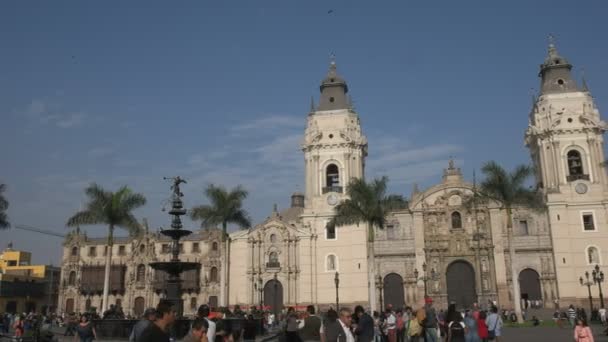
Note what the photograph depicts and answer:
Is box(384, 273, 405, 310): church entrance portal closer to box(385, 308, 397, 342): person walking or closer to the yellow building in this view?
box(385, 308, 397, 342): person walking

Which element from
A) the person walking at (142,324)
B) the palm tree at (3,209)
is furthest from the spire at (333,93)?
the person walking at (142,324)

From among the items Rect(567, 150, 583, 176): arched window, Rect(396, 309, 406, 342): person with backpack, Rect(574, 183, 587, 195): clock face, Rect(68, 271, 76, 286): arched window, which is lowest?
Rect(396, 309, 406, 342): person with backpack

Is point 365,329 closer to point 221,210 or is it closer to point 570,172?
point 221,210

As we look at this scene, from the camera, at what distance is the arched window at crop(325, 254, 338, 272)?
5494cm

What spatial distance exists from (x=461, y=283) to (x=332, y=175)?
53.9 ft

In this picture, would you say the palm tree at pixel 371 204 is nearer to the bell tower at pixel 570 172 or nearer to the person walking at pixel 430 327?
the bell tower at pixel 570 172

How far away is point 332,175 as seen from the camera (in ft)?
192

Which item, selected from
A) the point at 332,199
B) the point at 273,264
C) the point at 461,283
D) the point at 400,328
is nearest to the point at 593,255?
the point at 461,283

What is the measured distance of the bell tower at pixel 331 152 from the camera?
2244 inches

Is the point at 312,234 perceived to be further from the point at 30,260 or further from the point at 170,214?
the point at 30,260

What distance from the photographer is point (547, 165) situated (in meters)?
54.2

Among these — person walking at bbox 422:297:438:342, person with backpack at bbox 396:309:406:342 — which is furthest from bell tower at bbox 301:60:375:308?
person walking at bbox 422:297:438:342

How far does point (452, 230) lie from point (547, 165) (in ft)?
36.3

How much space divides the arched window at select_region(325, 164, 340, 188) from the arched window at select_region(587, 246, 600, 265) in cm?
2409
